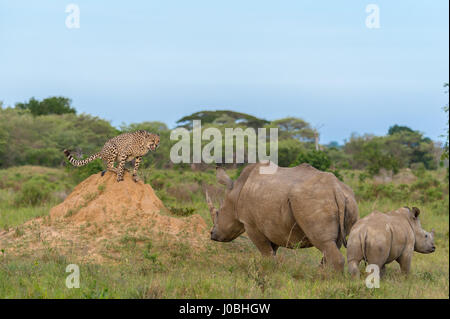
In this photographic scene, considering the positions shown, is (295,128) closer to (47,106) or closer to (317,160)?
(47,106)

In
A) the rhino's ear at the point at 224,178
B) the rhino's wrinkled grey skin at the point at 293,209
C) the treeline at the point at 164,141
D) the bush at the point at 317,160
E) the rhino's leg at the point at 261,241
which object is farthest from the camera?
the treeline at the point at 164,141

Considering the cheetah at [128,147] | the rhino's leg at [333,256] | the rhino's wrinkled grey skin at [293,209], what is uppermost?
the cheetah at [128,147]

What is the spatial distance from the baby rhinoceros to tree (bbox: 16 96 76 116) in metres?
52.6

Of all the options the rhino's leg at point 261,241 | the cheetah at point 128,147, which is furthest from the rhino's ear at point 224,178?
the cheetah at point 128,147

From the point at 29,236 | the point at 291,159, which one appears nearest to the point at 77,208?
the point at 29,236

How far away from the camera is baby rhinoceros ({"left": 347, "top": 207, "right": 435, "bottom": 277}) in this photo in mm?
7109

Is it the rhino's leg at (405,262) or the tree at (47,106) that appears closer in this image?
the rhino's leg at (405,262)

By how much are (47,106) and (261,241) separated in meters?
51.5

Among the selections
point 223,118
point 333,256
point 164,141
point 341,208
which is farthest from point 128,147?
point 223,118

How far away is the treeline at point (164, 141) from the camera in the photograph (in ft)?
122

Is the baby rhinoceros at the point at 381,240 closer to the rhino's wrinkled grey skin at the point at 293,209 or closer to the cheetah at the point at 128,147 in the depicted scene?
the rhino's wrinkled grey skin at the point at 293,209

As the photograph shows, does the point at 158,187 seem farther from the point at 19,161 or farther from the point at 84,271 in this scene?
the point at 19,161

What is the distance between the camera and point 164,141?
38719 mm
